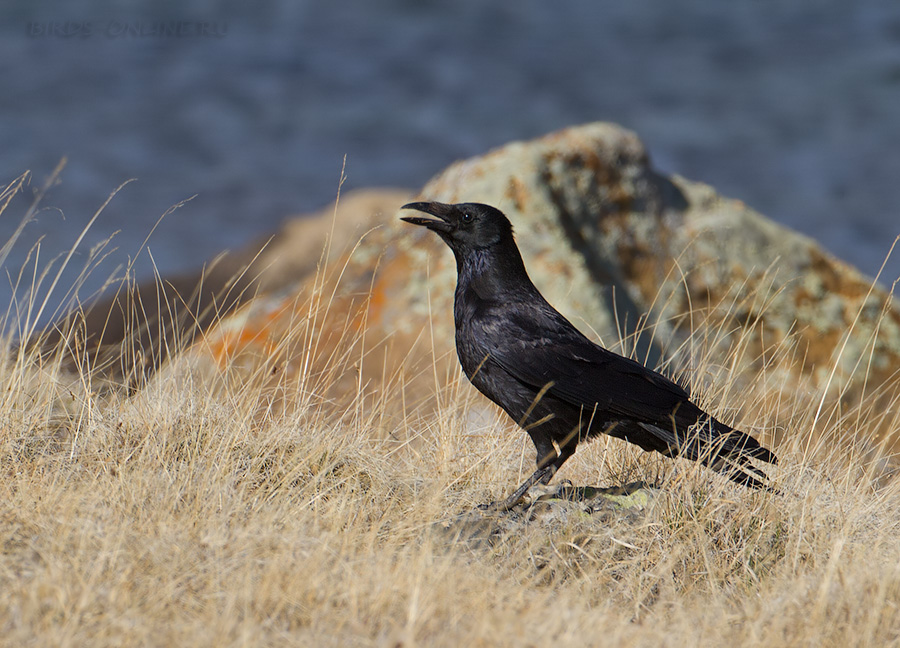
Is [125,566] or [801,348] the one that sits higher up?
[801,348]

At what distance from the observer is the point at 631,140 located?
7199mm

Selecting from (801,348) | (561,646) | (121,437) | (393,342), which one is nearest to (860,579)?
(561,646)

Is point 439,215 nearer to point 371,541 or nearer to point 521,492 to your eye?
point 521,492

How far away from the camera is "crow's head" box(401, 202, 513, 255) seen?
158 inches

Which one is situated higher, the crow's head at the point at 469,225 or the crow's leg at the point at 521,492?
the crow's head at the point at 469,225

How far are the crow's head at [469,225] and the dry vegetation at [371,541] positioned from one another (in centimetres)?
86

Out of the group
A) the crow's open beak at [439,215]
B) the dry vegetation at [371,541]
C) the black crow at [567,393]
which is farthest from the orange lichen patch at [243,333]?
the black crow at [567,393]

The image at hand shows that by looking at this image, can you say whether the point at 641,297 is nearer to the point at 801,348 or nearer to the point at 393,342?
the point at 801,348

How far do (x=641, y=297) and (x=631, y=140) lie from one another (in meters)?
1.38

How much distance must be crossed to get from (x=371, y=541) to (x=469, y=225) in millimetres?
1681

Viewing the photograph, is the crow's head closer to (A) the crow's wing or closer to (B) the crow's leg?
(A) the crow's wing

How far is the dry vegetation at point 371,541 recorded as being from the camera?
253cm

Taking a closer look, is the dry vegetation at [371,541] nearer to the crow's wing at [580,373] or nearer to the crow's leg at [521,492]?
the crow's leg at [521,492]

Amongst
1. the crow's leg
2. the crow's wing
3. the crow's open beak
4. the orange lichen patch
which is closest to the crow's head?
the crow's open beak
